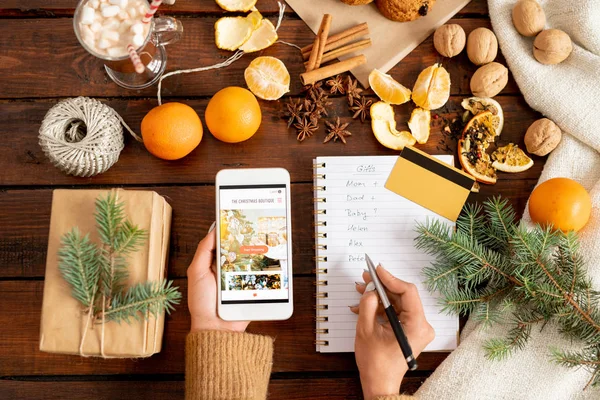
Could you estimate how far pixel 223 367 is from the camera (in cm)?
103

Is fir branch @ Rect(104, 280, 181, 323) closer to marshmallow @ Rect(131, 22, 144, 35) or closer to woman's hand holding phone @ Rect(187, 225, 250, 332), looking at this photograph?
woman's hand holding phone @ Rect(187, 225, 250, 332)

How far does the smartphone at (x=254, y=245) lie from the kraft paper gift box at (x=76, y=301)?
14 centimetres

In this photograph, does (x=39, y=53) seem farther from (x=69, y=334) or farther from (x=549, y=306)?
(x=549, y=306)

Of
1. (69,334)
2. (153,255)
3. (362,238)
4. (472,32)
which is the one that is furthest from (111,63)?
(472,32)

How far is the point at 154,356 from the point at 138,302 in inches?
10.5

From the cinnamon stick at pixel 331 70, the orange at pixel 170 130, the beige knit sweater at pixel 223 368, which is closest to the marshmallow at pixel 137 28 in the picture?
the orange at pixel 170 130

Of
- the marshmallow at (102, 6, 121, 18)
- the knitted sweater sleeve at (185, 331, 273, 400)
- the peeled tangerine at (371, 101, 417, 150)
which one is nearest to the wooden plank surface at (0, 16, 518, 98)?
the peeled tangerine at (371, 101, 417, 150)

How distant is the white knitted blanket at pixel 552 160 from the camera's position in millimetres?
1110

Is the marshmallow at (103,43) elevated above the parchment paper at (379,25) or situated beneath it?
situated beneath

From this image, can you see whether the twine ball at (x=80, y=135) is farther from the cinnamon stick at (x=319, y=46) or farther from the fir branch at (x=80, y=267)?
the cinnamon stick at (x=319, y=46)

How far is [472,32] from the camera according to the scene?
1.22 m

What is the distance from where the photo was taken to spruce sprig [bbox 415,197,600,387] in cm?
102

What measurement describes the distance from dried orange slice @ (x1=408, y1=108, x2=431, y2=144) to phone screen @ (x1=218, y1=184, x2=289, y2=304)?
0.38 m

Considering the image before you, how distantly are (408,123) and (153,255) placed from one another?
68 centimetres
